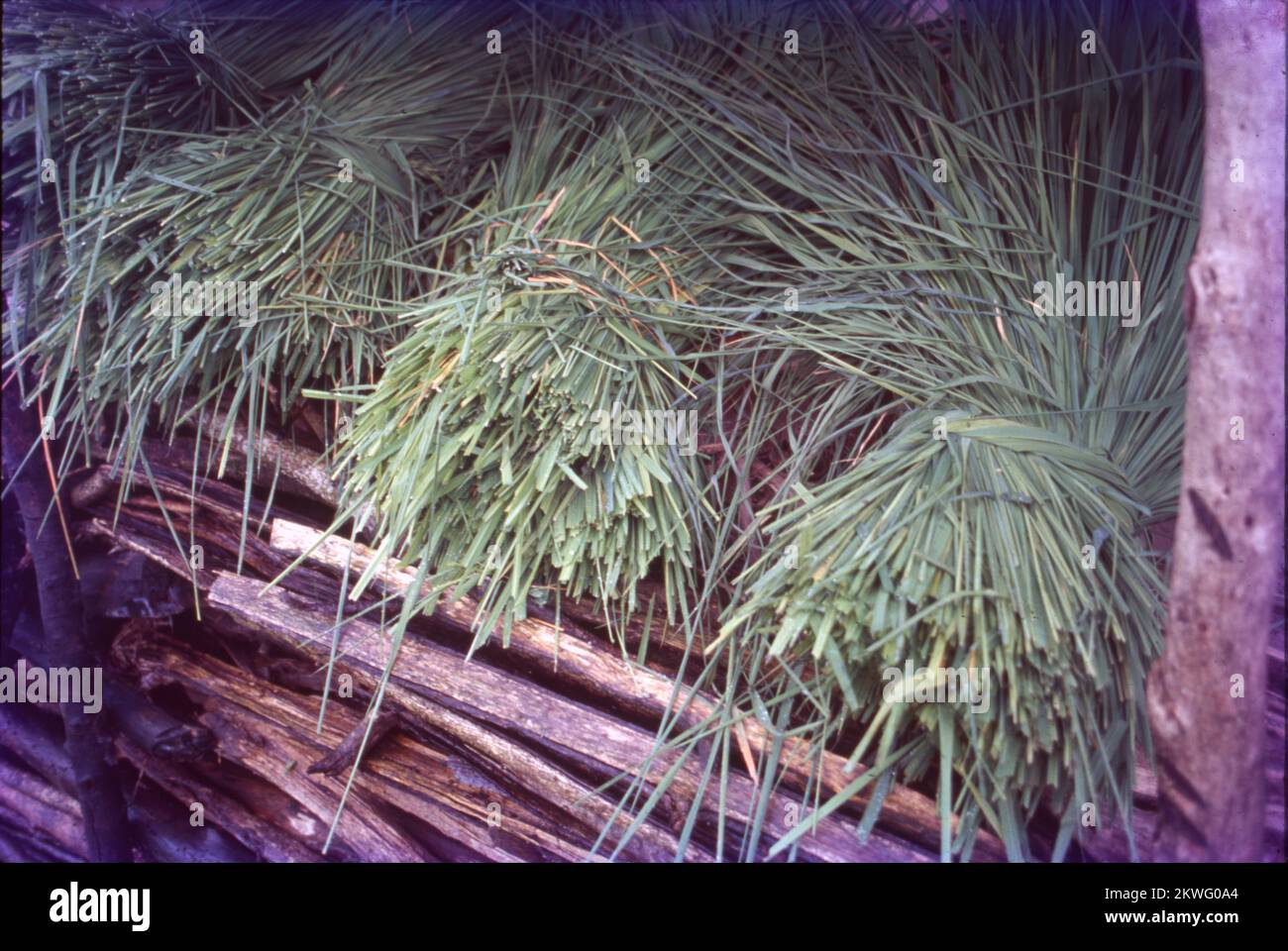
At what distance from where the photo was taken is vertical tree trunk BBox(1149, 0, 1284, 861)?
3.14ft

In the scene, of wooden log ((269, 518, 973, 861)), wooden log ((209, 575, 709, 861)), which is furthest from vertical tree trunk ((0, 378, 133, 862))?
wooden log ((269, 518, 973, 861))

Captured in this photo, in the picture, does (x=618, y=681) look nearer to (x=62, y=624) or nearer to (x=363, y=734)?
(x=363, y=734)

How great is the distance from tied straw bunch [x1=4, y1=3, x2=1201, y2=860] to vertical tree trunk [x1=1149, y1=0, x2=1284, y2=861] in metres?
0.08

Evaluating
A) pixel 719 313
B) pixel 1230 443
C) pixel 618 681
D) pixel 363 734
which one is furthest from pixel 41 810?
pixel 1230 443

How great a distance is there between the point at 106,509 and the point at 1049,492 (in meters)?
1.63

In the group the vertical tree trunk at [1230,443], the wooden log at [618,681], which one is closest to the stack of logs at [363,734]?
the wooden log at [618,681]

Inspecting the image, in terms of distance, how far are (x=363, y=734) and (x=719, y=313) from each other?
862 mm

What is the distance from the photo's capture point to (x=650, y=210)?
1.38 metres

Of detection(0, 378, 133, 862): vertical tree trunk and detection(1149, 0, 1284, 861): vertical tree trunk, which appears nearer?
detection(1149, 0, 1284, 861): vertical tree trunk

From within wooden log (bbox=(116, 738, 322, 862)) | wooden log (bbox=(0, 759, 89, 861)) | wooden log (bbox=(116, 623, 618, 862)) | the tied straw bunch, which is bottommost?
wooden log (bbox=(0, 759, 89, 861))

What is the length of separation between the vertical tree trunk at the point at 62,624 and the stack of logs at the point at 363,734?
40 mm

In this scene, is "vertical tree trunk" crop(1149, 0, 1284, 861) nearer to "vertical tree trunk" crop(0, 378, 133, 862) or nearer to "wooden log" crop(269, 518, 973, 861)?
"wooden log" crop(269, 518, 973, 861)
